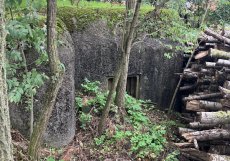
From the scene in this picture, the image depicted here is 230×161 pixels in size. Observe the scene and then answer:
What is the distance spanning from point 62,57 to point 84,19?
200 centimetres

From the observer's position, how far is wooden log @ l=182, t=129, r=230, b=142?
6.78 metres

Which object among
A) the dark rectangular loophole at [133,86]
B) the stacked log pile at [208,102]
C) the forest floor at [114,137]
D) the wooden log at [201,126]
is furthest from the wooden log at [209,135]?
the dark rectangular loophole at [133,86]

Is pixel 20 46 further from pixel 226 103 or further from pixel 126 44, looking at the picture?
pixel 226 103

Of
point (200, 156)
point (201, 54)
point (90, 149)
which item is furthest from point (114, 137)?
point (201, 54)

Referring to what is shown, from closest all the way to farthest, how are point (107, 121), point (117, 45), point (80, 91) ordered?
point (107, 121) < point (80, 91) < point (117, 45)

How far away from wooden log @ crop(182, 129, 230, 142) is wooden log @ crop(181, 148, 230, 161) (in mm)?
252

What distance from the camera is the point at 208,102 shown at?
25.2ft

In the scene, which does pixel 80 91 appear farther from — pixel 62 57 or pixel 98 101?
pixel 62 57

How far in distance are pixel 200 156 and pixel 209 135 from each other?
46cm

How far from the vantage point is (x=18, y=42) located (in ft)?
17.0

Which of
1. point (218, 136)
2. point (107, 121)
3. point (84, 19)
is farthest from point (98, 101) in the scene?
point (218, 136)

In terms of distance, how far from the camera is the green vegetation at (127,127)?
23.5 ft

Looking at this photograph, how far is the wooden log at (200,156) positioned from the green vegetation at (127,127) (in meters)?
0.25

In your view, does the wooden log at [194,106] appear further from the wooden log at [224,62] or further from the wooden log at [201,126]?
the wooden log at [224,62]
